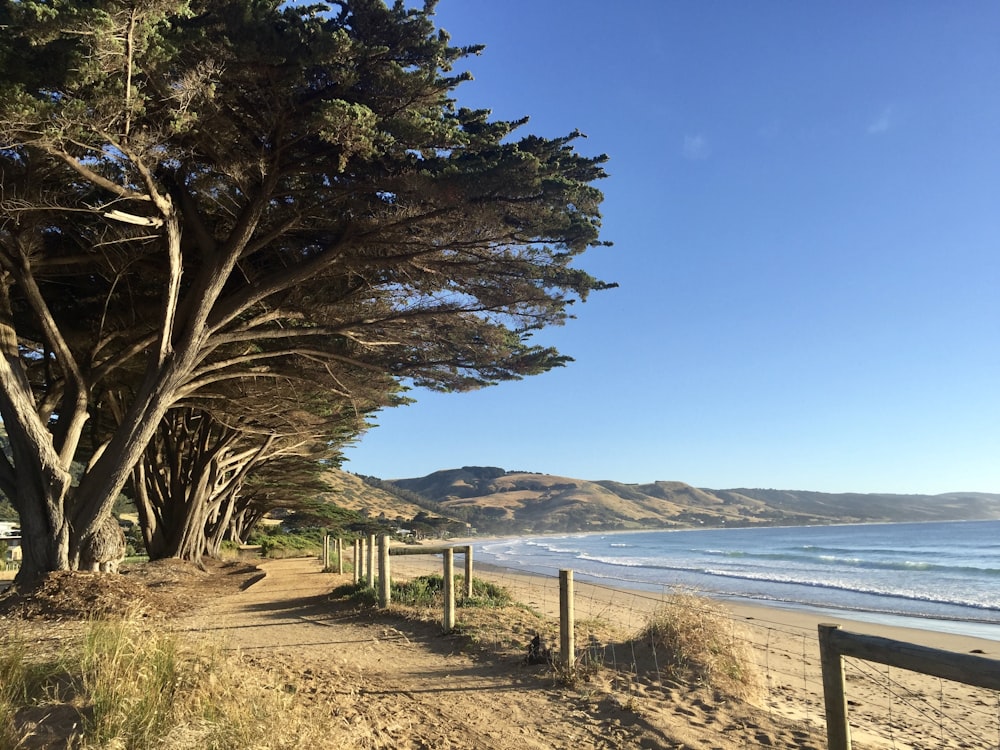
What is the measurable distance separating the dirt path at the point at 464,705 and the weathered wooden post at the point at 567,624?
22 centimetres

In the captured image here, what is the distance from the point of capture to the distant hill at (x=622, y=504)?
128375 millimetres

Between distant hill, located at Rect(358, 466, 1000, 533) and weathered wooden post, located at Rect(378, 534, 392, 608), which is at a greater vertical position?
weathered wooden post, located at Rect(378, 534, 392, 608)

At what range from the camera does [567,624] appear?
571 centimetres

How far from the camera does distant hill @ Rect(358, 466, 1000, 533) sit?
421ft

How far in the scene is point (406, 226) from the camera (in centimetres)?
875

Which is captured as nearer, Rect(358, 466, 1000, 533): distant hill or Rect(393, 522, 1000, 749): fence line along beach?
Rect(393, 522, 1000, 749): fence line along beach

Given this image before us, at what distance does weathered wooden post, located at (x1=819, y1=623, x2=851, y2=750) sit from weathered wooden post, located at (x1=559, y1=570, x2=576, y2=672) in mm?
2533

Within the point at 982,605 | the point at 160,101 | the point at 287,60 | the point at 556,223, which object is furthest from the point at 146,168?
the point at 982,605

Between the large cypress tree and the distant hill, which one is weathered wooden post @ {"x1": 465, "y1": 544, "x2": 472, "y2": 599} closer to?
the large cypress tree

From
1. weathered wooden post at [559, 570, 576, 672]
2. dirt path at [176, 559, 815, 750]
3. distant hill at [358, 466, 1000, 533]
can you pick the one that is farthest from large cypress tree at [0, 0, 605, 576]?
distant hill at [358, 466, 1000, 533]

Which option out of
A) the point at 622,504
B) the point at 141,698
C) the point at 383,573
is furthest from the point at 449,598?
the point at 622,504

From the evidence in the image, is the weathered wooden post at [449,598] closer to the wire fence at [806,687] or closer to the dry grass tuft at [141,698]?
the wire fence at [806,687]

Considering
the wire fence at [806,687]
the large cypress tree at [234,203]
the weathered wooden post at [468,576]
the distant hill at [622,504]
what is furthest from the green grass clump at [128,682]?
the distant hill at [622,504]

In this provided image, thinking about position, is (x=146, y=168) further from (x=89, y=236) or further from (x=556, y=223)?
(x=556, y=223)
